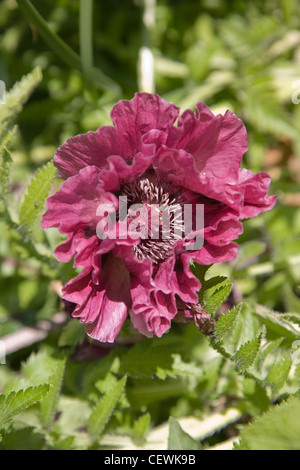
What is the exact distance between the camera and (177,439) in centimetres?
162

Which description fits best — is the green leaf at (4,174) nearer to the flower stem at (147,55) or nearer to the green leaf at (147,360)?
the green leaf at (147,360)

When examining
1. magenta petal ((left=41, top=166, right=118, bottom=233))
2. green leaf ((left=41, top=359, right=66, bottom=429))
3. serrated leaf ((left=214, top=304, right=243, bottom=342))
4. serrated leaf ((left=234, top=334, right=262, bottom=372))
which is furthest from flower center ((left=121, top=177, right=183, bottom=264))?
green leaf ((left=41, top=359, right=66, bottom=429))

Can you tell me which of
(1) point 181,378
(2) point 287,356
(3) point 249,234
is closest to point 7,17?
(3) point 249,234

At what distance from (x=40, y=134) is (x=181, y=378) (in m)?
1.50

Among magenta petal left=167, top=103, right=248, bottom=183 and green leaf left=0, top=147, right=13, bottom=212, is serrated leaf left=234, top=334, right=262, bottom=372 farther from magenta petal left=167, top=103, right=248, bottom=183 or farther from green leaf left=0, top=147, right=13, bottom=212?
green leaf left=0, top=147, right=13, bottom=212

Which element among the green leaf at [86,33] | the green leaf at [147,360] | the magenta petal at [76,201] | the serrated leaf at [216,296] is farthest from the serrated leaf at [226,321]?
the green leaf at [86,33]

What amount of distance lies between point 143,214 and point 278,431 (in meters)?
0.74

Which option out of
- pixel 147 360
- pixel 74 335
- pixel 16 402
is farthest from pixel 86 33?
pixel 16 402

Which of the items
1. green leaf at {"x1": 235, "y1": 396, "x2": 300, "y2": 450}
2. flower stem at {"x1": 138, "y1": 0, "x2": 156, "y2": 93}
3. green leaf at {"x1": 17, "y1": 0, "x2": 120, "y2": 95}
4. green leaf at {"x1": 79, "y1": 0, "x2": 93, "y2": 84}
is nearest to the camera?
green leaf at {"x1": 235, "y1": 396, "x2": 300, "y2": 450}

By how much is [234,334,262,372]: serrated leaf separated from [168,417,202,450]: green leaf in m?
0.28

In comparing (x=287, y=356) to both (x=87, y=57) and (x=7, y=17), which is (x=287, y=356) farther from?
(x=7, y=17)

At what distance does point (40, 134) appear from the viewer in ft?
8.91

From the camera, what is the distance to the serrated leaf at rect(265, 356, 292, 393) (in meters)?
1.65

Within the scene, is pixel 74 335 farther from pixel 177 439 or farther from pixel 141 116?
pixel 141 116
